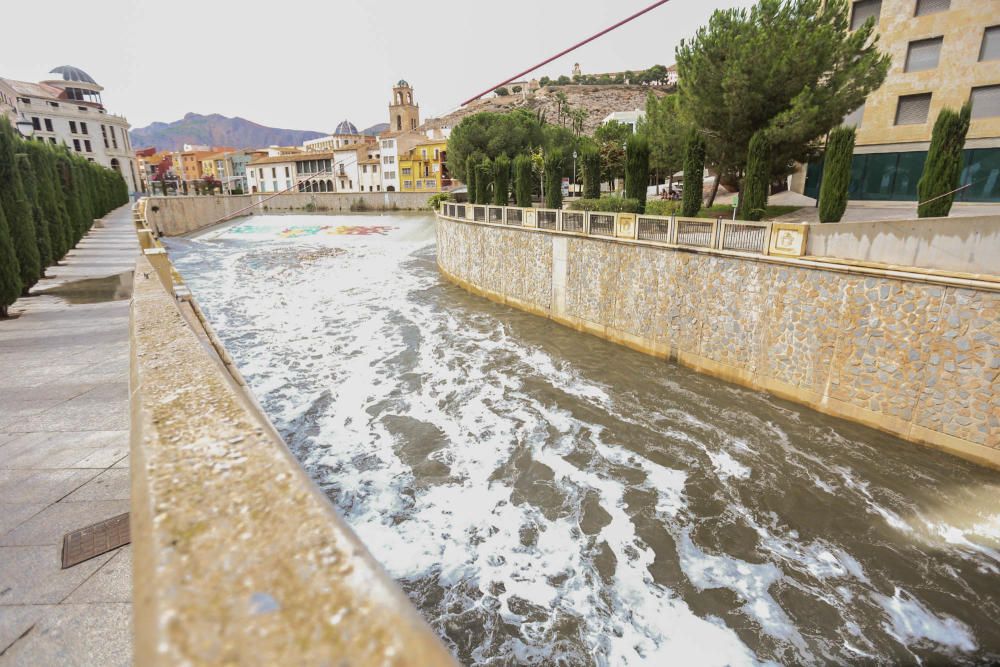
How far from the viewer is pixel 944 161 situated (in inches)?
514

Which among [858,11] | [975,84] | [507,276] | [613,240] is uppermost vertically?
[858,11]

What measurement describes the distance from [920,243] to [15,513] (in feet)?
43.0

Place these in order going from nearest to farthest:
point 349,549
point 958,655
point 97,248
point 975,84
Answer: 1. point 349,549
2. point 958,655
3. point 975,84
4. point 97,248

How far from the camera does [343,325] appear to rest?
18500mm

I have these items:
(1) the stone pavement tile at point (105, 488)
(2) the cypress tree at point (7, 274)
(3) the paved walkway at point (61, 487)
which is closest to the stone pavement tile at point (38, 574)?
(3) the paved walkway at point (61, 487)

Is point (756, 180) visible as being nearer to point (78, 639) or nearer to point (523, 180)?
point (523, 180)

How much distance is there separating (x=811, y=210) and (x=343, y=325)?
61.9 feet

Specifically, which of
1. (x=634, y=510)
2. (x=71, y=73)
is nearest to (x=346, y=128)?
(x=71, y=73)

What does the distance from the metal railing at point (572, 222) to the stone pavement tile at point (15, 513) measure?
14843 mm

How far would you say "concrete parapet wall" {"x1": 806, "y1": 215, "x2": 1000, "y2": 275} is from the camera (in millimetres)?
8406

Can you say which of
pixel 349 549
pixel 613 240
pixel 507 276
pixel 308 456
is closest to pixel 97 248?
pixel 507 276

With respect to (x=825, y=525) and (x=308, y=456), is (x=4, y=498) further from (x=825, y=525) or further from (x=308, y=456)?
(x=825, y=525)

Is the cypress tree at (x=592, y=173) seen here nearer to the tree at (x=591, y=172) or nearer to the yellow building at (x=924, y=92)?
the tree at (x=591, y=172)

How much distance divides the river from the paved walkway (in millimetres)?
3668
